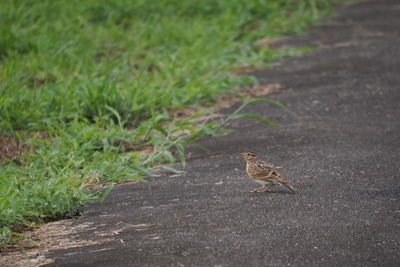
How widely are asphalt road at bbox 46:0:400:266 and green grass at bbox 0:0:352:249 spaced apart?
310mm

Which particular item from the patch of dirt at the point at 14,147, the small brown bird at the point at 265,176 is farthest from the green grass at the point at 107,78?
the small brown bird at the point at 265,176

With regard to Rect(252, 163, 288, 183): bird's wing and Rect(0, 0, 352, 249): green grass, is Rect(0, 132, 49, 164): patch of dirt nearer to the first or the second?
Rect(0, 0, 352, 249): green grass

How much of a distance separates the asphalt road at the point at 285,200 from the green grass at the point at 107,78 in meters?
0.31

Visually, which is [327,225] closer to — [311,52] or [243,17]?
[311,52]

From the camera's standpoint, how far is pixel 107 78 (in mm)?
6703

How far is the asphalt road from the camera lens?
3.37 meters

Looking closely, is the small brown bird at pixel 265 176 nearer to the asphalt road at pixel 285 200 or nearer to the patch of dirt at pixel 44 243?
the asphalt road at pixel 285 200

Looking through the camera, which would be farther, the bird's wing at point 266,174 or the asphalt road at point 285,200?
the bird's wing at point 266,174

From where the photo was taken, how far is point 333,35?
10266mm

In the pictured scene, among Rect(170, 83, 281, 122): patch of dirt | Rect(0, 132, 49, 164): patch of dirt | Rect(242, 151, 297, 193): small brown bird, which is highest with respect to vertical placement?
Rect(242, 151, 297, 193): small brown bird

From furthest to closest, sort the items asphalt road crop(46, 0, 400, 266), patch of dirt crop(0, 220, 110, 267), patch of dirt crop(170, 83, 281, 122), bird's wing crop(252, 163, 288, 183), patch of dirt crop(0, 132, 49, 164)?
patch of dirt crop(170, 83, 281, 122)
patch of dirt crop(0, 132, 49, 164)
bird's wing crop(252, 163, 288, 183)
patch of dirt crop(0, 220, 110, 267)
asphalt road crop(46, 0, 400, 266)

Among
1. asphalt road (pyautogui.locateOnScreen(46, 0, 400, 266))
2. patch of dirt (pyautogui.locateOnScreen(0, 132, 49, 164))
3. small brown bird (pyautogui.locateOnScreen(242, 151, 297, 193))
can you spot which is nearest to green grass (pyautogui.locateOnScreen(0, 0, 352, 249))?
patch of dirt (pyautogui.locateOnScreen(0, 132, 49, 164))

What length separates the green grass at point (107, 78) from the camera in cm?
484

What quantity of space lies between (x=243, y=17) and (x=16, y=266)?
796 centimetres
